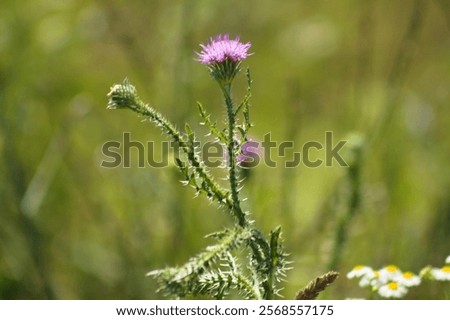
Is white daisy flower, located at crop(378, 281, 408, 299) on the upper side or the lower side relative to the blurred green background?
lower

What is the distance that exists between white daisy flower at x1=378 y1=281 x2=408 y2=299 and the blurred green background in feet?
0.64

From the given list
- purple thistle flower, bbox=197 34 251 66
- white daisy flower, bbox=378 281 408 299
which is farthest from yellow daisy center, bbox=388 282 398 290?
purple thistle flower, bbox=197 34 251 66

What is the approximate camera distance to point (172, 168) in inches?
51.5

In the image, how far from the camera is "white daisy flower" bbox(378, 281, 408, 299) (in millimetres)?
972

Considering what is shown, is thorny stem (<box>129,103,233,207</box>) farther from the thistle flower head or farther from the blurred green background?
the blurred green background

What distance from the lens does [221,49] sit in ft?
2.73

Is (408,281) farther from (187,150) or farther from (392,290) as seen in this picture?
(187,150)

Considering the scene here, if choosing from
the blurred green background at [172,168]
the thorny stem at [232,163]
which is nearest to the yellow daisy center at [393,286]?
the blurred green background at [172,168]

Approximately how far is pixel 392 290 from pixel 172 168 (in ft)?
1.60

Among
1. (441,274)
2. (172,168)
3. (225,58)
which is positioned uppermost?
(172,168)

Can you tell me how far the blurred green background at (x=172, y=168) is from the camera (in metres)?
1.48

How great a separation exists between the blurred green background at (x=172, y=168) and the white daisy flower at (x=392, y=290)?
7.7 inches

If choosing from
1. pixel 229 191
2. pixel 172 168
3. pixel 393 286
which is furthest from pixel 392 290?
pixel 172 168
